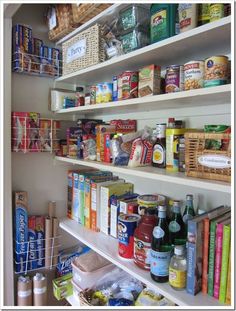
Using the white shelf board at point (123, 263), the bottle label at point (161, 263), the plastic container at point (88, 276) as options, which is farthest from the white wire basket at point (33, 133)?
the bottle label at point (161, 263)

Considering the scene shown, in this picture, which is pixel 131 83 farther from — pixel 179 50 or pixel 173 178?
pixel 173 178

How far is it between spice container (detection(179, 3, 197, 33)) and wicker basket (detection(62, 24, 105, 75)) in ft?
1.62

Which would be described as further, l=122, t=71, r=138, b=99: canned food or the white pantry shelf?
l=122, t=71, r=138, b=99: canned food

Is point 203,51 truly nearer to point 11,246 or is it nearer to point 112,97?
point 112,97

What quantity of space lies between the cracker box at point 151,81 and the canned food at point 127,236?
22.4 inches

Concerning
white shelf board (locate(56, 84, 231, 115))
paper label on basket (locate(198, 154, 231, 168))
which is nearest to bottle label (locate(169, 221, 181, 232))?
paper label on basket (locate(198, 154, 231, 168))

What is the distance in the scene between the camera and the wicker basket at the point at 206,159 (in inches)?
30.4

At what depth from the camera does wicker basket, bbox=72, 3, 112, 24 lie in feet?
4.11

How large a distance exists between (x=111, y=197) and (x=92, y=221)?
0.22m

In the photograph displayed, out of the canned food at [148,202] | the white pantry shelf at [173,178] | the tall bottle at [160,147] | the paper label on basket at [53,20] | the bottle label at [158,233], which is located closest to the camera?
the white pantry shelf at [173,178]

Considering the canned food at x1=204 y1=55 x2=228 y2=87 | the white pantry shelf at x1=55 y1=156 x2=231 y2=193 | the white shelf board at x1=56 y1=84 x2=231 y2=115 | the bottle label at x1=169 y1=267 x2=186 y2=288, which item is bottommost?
the bottle label at x1=169 y1=267 x2=186 y2=288

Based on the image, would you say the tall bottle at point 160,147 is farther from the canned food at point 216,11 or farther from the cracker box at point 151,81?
the canned food at point 216,11

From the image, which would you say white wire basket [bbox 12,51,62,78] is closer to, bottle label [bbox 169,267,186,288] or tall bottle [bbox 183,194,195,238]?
tall bottle [bbox 183,194,195,238]

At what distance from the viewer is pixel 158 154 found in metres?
1.10
